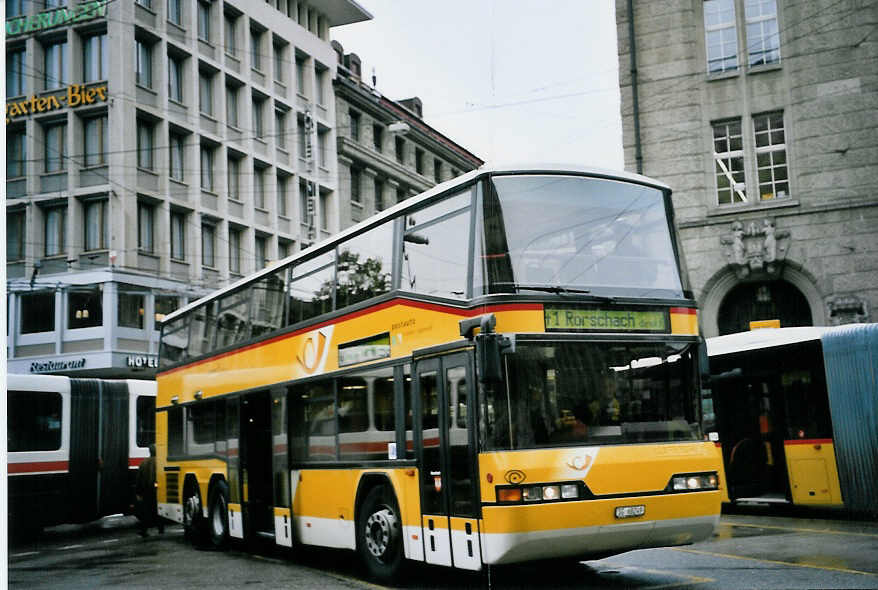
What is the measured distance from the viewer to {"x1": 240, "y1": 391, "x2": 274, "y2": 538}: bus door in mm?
14883

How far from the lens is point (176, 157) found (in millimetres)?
30375

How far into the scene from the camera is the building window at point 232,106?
2841 centimetres

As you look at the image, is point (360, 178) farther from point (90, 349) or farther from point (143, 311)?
point (90, 349)

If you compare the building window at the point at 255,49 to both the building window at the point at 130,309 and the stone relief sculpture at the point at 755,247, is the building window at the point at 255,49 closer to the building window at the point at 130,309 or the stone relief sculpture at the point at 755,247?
the building window at the point at 130,309

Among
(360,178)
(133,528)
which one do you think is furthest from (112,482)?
(360,178)

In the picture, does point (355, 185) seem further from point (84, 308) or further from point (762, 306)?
point (762, 306)

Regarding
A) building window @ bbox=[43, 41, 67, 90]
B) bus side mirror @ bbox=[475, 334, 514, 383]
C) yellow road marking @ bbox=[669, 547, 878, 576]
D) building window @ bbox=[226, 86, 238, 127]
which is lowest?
yellow road marking @ bbox=[669, 547, 878, 576]

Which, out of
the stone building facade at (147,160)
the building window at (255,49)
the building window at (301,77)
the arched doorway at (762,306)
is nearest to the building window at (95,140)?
the stone building facade at (147,160)

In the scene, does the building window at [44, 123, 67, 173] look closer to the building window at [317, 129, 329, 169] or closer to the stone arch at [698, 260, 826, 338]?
the building window at [317, 129, 329, 169]

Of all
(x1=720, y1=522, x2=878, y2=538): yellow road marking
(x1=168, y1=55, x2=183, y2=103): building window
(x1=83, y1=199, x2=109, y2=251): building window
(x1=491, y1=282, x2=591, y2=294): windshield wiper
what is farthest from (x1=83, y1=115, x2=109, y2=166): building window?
(x1=491, y1=282, x2=591, y2=294): windshield wiper

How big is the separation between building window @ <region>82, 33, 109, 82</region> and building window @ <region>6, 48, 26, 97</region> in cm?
258

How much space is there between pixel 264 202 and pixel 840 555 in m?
26.0

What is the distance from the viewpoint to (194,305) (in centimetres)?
1789

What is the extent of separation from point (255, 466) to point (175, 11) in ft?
36.2
